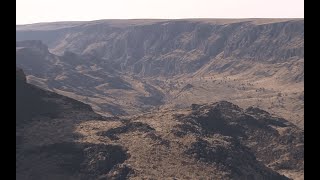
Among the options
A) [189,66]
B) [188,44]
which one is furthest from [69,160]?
[188,44]

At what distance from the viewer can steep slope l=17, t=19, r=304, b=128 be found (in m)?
95.5

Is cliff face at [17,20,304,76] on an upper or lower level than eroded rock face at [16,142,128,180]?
upper

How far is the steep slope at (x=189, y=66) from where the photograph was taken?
95.5 metres

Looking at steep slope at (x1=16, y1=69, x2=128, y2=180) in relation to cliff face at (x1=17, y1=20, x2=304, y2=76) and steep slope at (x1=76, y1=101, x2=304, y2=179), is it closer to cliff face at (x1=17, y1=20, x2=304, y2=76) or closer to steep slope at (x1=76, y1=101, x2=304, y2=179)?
steep slope at (x1=76, y1=101, x2=304, y2=179)

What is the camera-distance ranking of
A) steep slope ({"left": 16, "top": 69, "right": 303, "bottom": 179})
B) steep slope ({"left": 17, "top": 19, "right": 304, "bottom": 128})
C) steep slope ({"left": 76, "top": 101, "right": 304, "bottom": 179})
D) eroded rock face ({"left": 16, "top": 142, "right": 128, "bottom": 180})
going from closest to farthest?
eroded rock face ({"left": 16, "top": 142, "right": 128, "bottom": 180})
steep slope ({"left": 16, "top": 69, "right": 303, "bottom": 179})
steep slope ({"left": 76, "top": 101, "right": 304, "bottom": 179})
steep slope ({"left": 17, "top": 19, "right": 304, "bottom": 128})

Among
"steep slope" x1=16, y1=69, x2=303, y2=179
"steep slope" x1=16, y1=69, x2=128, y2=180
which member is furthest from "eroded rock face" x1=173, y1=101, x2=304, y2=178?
"steep slope" x1=16, y1=69, x2=128, y2=180

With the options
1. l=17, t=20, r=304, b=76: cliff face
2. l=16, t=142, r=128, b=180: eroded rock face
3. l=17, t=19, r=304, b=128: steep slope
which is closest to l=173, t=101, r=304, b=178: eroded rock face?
l=16, t=142, r=128, b=180: eroded rock face

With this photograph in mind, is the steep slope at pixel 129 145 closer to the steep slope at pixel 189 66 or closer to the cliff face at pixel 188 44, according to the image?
the steep slope at pixel 189 66

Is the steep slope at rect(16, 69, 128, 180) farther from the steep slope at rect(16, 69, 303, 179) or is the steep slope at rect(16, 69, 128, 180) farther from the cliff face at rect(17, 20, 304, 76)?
the cliff face at rect(17, 20, 304, 76)

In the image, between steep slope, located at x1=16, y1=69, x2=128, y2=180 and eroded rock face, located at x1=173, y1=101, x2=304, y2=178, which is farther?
eroded rock face, located at x1=173, y1=101, x2=304, y2=178

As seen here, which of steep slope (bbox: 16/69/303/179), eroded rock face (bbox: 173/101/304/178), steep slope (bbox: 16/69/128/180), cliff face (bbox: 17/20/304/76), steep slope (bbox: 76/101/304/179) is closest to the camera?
steep slope (bbox: 16/69/128/180)

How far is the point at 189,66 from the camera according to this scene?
5812 inches

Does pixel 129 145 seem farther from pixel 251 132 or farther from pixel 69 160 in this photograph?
pixel 251 132
